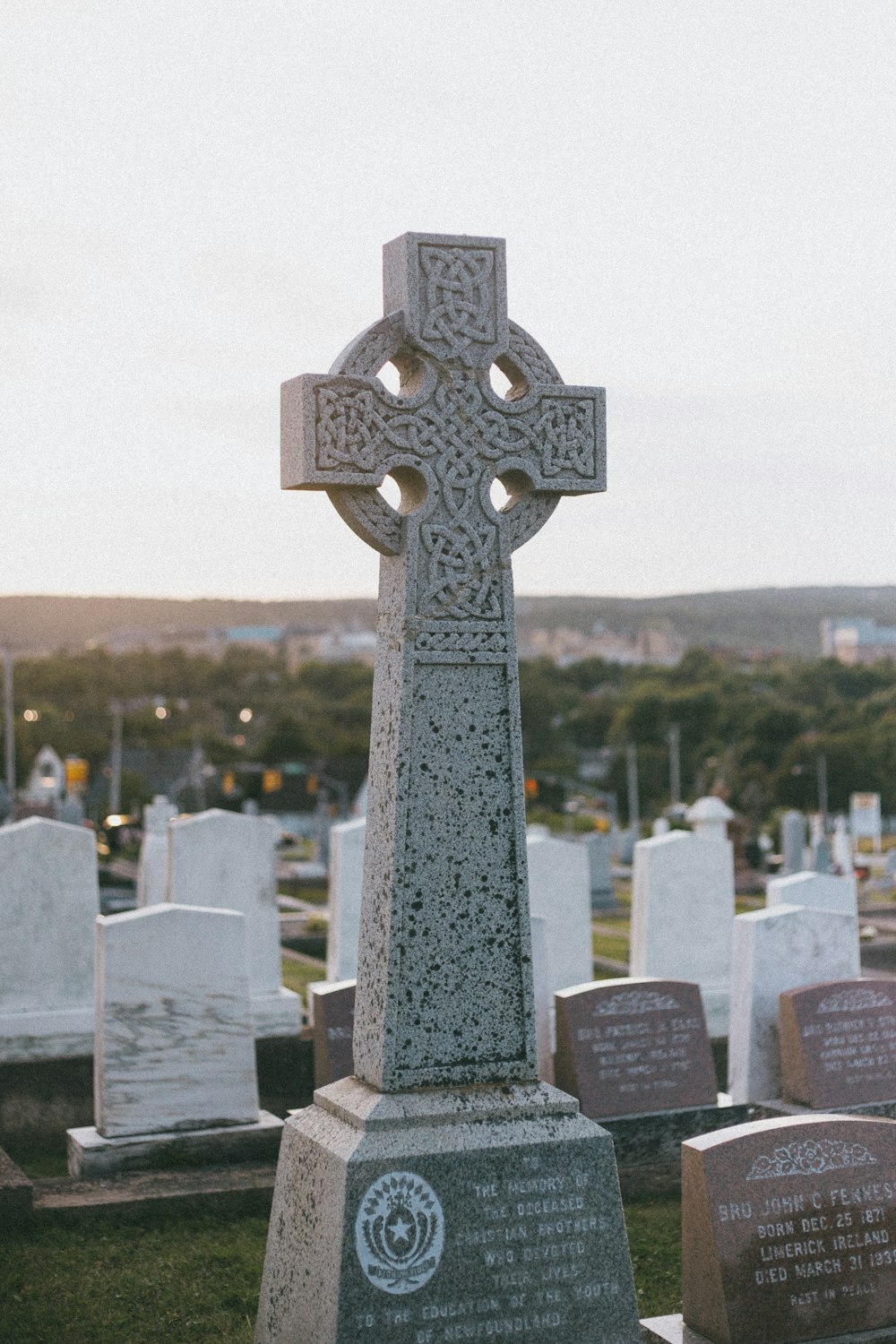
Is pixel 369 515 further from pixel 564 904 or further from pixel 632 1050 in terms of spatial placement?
pixel 564 904

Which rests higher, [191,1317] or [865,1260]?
[865,1260]

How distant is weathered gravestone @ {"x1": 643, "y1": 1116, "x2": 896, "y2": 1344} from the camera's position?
16.5 ft

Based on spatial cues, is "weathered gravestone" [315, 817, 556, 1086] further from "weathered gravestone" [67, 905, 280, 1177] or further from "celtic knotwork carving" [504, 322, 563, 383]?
"celtic knotwork carving" [504, 322, 563, 383]

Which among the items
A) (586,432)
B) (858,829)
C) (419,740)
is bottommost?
(858,829)

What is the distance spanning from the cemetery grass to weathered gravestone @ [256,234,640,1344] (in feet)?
3.66

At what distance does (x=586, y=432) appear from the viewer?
509cm

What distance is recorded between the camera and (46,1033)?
33.1 ft

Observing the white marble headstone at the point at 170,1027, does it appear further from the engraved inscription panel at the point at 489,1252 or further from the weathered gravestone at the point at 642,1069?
the engraved inscription panel at the point at 489,1252

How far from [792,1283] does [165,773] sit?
259ft

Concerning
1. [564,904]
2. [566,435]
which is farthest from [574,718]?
[566,435]

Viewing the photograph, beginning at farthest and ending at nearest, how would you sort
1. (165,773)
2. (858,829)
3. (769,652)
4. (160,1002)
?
(769,652), (165,773), (858,829), (160,1002)

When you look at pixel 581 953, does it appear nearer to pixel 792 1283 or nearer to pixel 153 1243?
pixel 153 1243

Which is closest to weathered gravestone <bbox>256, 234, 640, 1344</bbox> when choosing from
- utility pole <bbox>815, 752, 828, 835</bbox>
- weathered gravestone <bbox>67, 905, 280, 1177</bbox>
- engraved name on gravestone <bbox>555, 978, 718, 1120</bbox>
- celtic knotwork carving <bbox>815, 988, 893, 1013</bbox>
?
weathered gravestone <bbox>67, 905, 280, 1177</bbox>

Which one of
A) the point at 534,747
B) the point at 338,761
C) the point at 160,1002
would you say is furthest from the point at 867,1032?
the point at 534,747
